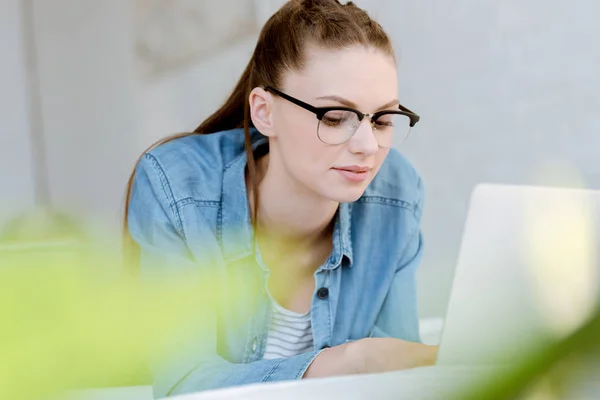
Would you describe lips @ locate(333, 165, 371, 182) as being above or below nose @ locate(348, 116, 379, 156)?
below

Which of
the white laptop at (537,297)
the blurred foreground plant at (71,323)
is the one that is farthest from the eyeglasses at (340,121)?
the blurred foreground plant at (71,323)

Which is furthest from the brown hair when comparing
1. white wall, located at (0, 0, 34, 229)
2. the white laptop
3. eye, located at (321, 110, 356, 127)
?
white wall, located at (0, 0, 34, 229)

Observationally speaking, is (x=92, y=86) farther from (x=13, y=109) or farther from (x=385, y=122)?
(x=385, y=122)

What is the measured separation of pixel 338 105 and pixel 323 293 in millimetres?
395

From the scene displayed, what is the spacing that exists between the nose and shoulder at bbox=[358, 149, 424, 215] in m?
0.30

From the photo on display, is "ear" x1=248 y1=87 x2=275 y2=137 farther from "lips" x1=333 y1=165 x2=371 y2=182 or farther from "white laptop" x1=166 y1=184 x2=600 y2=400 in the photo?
"white laptop" x1=166 y1=184 x2=600 y2=400

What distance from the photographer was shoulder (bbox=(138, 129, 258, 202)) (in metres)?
1.28

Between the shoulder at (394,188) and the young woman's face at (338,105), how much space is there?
0.24 m

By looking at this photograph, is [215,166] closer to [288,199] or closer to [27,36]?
[288,199]

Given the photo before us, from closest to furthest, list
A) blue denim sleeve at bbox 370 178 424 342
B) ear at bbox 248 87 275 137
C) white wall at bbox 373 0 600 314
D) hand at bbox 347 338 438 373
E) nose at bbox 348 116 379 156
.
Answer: hand at bbox 347 338 438 373
nose at bbox 348 116 379 156
ear at bbox 248 87 275 137
blue denim sleeve at bbox 370 178 424 342
white wall at bbox 373 0 600 314

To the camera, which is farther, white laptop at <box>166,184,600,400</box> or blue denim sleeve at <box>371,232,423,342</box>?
blue denim sleeve at <box>371,232,423,342</box>

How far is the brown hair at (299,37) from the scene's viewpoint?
1214mm

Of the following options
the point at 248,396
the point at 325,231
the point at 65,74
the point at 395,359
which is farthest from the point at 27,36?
the point at 248,396

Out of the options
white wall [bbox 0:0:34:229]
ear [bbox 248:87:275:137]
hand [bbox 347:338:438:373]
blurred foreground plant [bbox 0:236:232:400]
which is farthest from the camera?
white wall [bbox 0:0:34:229]
